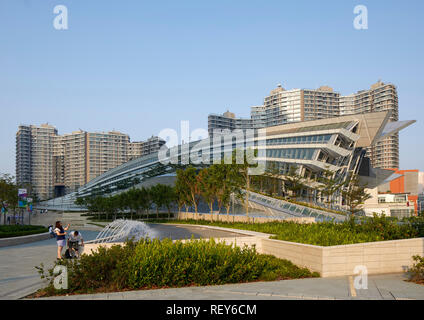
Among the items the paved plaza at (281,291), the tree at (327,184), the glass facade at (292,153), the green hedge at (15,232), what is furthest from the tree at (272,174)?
the paved plaza at (281,291)

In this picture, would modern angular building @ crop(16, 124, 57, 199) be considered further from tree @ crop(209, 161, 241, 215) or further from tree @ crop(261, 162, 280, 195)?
tree @ crop(209, 161, 241, 215)

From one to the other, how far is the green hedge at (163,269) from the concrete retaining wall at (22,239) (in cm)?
1524

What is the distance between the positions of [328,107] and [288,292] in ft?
557

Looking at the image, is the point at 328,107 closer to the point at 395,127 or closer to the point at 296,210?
the point at 395,127

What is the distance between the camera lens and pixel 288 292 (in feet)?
28.2

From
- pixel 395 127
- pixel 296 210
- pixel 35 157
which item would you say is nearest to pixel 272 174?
pixel 296 210

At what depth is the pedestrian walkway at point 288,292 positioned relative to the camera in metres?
8.10

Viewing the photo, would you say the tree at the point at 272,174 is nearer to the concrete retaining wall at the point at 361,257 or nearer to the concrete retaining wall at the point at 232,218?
the concrete retaining wall at the point at 232,218

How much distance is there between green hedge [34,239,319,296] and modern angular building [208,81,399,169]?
136 metres

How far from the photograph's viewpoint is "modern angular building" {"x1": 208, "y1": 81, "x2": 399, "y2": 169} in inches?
5753
